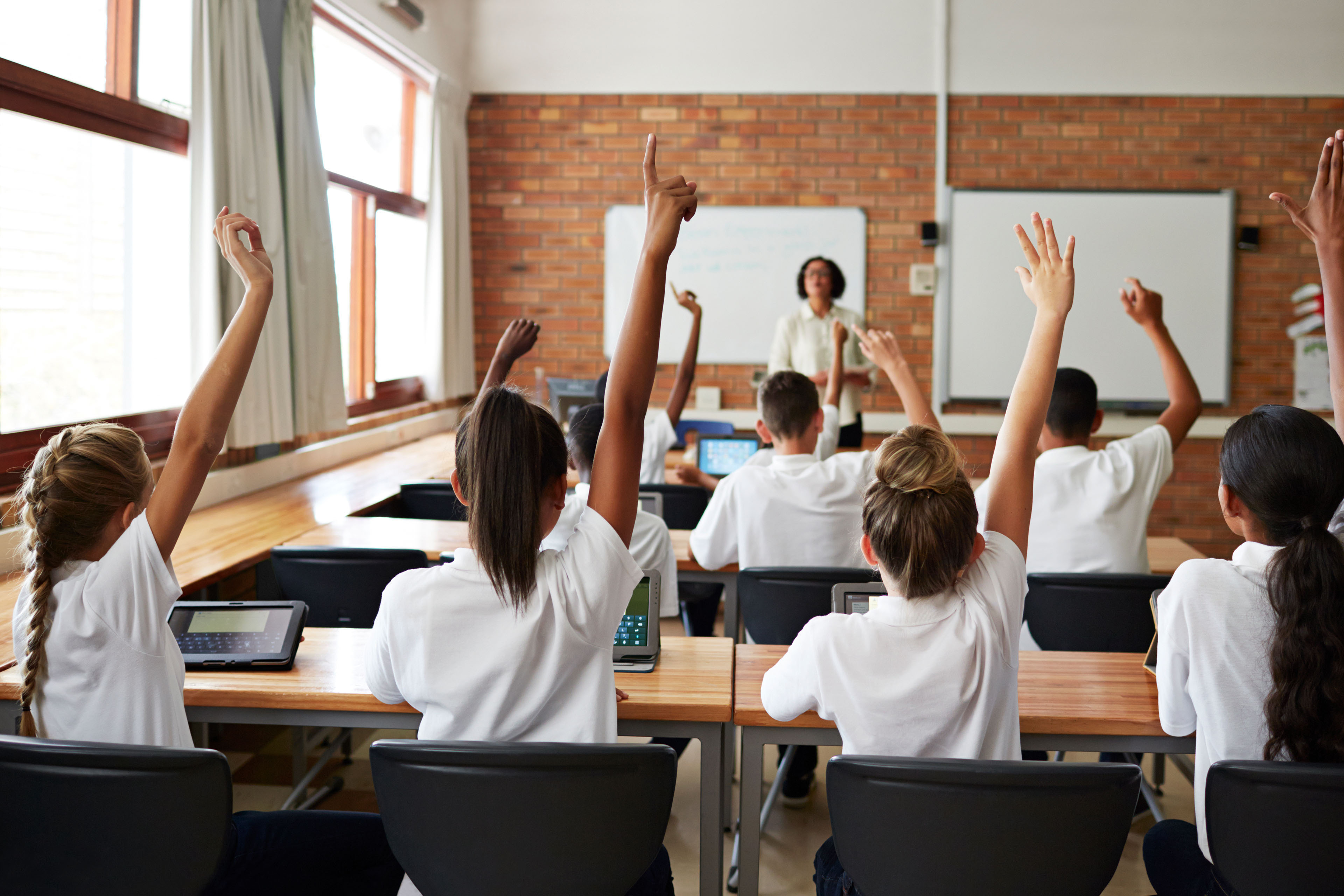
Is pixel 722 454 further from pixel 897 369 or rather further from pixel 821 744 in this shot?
pixel 821 744

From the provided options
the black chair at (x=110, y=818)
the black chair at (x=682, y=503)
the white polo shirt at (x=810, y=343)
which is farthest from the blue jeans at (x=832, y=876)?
the white polo shirt at (x=810, y=343)

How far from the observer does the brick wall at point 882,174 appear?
5973mm

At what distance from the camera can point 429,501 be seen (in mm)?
3756

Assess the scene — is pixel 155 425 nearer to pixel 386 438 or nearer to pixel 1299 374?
pixel 386 438

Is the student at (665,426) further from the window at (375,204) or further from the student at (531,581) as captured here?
the student at (531,581)

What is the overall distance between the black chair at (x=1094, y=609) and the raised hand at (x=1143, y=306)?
1.97ft

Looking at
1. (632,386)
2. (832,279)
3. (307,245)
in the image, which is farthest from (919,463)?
(832,279)

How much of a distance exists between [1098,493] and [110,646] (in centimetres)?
227

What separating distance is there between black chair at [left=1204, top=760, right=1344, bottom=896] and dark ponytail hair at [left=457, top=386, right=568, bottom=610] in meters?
0.91

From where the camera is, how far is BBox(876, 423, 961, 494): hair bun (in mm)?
1396

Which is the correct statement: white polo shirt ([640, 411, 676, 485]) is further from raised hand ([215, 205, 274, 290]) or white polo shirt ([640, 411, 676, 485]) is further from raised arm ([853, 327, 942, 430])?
raised hand ([215, 205, 274, 290])

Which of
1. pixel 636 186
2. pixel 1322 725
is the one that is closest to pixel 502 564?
pixel 1322 725

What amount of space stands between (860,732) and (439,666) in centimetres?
60


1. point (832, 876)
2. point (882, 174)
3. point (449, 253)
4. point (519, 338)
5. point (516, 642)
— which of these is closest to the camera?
point (516, 642)
